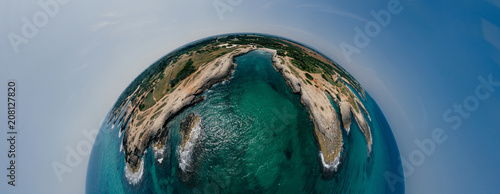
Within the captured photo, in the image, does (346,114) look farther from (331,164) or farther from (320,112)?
(331,164)

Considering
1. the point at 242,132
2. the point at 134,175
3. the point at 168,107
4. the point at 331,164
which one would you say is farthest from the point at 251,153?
the point at 134,175

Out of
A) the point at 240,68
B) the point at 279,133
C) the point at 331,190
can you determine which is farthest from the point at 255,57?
the point at 331,190

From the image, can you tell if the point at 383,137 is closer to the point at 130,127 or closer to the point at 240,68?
the point at 240,68

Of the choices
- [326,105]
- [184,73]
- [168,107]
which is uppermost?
[184,73]

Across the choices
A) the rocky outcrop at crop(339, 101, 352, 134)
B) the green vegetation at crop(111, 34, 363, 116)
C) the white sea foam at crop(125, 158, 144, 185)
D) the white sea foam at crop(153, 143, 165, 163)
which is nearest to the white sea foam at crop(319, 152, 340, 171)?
the rocky outcrop at crop(339, 101, 352, 134)

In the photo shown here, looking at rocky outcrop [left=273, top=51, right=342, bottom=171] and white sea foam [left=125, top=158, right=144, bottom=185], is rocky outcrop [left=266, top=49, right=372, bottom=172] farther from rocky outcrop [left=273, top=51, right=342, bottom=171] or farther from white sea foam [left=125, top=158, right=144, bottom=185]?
white sea foam [left=125, top=158, right=144, bottom=185]

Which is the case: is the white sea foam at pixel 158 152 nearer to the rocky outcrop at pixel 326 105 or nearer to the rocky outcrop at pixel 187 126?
the rocky outcrop at pixel 187 126
